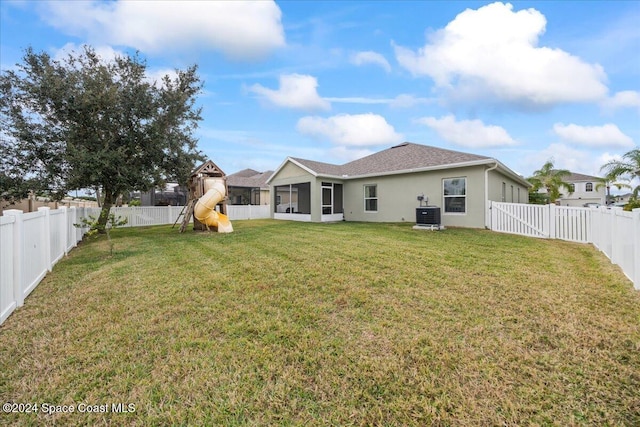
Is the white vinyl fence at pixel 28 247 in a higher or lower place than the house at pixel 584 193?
lower

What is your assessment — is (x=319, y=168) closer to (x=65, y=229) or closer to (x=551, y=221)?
(x=551, y=221)

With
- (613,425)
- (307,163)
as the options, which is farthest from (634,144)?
(613,425)


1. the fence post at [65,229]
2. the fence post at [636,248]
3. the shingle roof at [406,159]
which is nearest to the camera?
the fence post at [636,248]

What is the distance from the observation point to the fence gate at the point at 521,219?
9.15m

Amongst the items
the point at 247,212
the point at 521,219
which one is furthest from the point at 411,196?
the point at 247,212

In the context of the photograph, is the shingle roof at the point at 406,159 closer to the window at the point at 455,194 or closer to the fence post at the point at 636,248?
the window at the point at 455,194

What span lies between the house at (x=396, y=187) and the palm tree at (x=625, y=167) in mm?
3884

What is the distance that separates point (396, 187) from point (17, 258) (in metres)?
13.1

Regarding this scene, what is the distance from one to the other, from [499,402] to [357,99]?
16917 millimetres

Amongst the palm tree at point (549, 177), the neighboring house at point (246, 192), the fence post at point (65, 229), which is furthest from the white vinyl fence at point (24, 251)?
the palm tree at point (549, 177)

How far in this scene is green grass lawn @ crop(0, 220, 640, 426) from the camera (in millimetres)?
1944

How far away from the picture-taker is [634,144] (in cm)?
1429

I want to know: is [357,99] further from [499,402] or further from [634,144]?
[499,402]

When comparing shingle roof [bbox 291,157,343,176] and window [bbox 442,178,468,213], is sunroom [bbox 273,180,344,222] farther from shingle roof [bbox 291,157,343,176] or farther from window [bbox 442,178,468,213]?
window [bbox 442,178,468,213]
